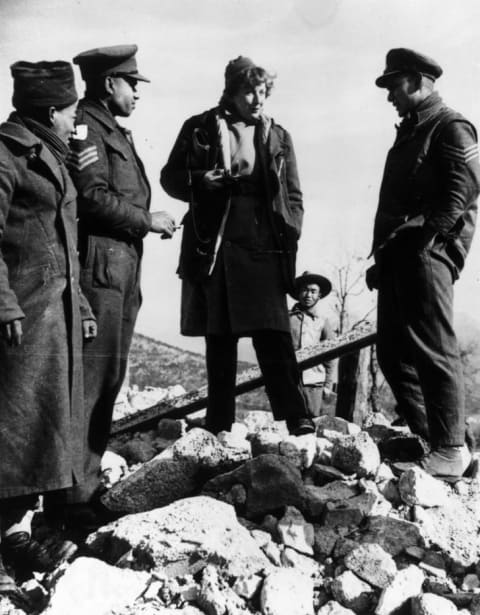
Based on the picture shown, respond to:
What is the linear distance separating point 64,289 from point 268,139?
1.63 meters

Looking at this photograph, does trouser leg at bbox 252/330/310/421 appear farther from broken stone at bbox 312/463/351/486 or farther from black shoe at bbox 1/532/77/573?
black shoe at bbox 1/532/77/573

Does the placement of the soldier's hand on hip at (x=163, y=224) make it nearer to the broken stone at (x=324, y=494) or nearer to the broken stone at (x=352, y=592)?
the broken stone at (x=324, y=494)

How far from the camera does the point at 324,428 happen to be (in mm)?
5578

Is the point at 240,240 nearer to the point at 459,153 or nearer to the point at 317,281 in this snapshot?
the point at 459,153

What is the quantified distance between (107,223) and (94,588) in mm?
1822

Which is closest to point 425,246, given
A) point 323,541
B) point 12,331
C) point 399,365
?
point 399,365

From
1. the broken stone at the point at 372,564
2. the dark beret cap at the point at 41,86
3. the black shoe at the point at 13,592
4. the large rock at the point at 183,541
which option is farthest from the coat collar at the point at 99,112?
the broken stone at the point at 372,564

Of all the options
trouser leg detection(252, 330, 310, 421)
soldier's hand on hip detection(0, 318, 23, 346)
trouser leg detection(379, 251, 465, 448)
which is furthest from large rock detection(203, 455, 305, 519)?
soldier's hand on hip detection(0, 318, 23, 346)

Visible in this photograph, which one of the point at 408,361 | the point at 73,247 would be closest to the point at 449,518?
the point at 408,361

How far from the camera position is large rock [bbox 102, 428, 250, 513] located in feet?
14.9

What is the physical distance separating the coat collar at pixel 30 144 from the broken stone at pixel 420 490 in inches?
88.7

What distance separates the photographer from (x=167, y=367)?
14508 millimetres

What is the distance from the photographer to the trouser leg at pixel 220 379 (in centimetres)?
495

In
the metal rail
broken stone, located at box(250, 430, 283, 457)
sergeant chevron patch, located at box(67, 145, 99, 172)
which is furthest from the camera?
the metal rail
